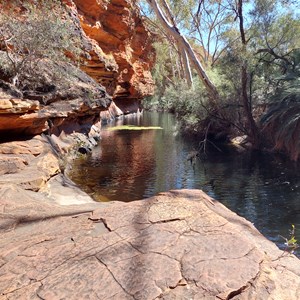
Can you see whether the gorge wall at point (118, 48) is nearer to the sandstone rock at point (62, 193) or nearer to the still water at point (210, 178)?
the still water at point (210, 178)

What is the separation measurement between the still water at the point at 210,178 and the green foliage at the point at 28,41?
11.0 ft

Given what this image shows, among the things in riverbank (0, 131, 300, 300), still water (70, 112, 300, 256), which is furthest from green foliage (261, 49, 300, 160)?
riverbank (0, 131, 300, 300)

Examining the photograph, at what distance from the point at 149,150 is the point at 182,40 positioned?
5767mm

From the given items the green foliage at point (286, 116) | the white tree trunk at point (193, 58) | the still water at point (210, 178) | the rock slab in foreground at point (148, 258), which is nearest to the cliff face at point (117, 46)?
the white tree trunk at point (193, 58)

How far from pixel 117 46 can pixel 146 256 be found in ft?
85.2

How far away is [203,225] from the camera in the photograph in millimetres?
2861

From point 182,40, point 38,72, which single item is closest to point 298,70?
point 182,40

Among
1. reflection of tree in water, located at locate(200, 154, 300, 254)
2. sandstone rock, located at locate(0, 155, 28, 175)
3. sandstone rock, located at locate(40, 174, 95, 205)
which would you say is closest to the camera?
sandstone rock, located at locate(40, 174, 95, 205)

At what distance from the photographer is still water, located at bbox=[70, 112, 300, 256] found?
7.37m

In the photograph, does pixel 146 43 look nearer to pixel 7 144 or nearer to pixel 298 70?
pixel 298 70

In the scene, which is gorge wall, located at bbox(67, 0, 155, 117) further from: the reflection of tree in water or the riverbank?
the riverbank

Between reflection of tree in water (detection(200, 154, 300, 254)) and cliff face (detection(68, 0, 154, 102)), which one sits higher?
cliff face (detection(68, 0, 154, 102))

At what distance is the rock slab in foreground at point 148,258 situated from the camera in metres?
2.23

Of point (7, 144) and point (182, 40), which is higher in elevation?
point (182, 40)
